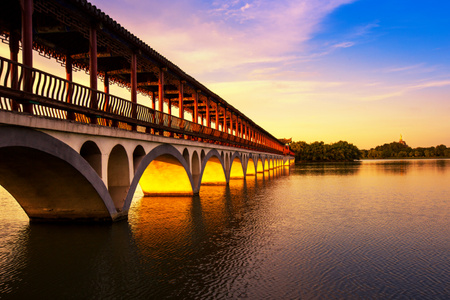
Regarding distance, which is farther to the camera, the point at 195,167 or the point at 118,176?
the point at 195,167

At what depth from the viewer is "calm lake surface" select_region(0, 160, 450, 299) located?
8750 mm

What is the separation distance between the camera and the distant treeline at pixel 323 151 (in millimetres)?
173750

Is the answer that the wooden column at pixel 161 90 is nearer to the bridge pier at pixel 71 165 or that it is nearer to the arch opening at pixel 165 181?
the bridge pier at pixel 71 165

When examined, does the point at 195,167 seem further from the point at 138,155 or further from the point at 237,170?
the point at 237,170

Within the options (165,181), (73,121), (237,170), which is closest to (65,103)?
(73,121)

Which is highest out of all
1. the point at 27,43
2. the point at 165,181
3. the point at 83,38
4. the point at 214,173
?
the point at 83,38

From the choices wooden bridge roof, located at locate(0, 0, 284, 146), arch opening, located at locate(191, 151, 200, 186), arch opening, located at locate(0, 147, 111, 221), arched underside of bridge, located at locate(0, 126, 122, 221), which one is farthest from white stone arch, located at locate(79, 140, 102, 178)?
arch opening, located at locate(191, 151, 200, 186)

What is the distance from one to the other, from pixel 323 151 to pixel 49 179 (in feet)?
562

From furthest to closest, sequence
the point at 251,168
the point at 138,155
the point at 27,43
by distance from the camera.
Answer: the point at 251,168 < the point at 138,155 < the point at 27,43

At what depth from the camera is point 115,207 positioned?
1644 centimetres

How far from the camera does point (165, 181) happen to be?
89.2ft

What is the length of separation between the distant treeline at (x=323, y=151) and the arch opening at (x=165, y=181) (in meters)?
155

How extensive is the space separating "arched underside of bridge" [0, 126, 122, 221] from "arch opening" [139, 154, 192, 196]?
9.82 m

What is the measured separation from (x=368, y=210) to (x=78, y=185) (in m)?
17.9
